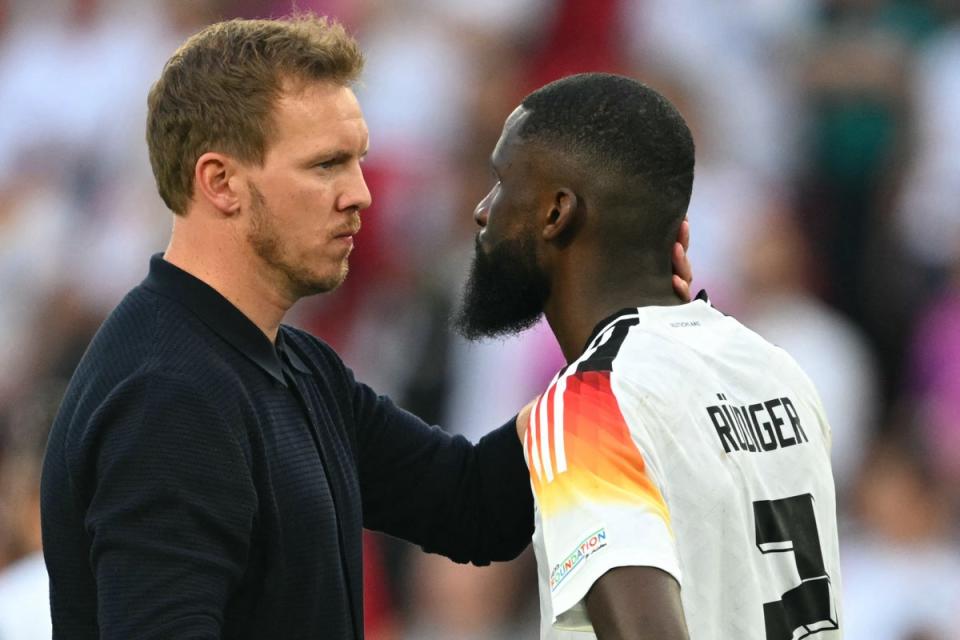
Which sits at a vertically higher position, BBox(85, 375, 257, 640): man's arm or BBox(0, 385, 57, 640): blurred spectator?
BBox(0, 385, 57, 640): blurred spectator

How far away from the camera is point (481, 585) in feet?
18.1

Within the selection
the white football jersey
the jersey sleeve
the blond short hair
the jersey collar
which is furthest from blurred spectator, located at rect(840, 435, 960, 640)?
the blond short hair

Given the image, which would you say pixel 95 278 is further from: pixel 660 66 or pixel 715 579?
pixel 715 579

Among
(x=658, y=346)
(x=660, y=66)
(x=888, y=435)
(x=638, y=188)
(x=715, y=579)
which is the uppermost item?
(x=660, y=66)

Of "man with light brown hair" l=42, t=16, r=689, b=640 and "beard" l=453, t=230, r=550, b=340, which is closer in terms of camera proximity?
"man with light brown hair" l=42, t=16, r=689, b=640

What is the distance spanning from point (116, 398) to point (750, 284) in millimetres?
3672

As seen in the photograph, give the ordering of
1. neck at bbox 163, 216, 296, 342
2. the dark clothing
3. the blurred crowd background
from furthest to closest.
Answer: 1. the blurred crowd background
2. neck at bbox 163, 216, 296, 342
3. the dark clothing

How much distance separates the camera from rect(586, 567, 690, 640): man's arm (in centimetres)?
206

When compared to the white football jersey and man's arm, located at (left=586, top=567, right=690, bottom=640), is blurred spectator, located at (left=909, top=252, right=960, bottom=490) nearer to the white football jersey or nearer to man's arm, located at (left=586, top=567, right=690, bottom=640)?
the white football jersey

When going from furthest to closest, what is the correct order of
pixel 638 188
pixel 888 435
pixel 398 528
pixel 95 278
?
pixel 95 278, pixel 888 435, pixel 398 528, pixel 638 188

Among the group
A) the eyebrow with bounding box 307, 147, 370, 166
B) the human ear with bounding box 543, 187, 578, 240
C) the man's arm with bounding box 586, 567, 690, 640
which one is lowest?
the man's arm with bounding box 586, 567, 690, 640

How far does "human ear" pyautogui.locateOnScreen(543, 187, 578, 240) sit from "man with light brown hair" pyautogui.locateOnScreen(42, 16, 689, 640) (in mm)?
353

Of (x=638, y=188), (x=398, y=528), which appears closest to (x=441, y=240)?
(x=398, y=528)

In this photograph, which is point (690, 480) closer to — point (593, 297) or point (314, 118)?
point (593, 297)
